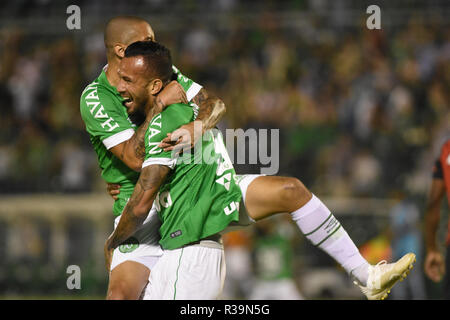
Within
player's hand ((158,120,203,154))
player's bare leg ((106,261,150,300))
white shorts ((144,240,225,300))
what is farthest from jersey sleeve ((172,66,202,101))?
player's bare leg ((106,261,150,300))

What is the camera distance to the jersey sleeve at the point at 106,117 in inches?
195

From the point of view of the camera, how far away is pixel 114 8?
14.0m

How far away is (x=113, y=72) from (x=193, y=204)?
49.0 inches

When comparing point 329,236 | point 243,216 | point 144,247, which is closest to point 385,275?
point 329,236

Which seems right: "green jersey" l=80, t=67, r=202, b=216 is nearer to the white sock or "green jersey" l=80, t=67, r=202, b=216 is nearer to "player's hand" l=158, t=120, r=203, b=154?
"player's hand" l=158, t=120, r=203, b=154

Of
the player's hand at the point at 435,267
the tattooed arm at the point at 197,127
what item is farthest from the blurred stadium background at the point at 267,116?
the tattooed arm at the point at 197,127

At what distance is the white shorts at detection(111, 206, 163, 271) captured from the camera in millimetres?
4980

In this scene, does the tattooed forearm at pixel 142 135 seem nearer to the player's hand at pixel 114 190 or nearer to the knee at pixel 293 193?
the player's hand at pixel 114 190

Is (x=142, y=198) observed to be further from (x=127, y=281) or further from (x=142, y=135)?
(x=127, y=281)

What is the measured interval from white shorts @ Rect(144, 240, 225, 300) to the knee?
53 cm

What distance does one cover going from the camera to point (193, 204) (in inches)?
182

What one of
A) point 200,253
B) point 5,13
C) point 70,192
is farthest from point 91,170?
point 200,253

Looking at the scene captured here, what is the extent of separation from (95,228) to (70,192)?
0.77 metres

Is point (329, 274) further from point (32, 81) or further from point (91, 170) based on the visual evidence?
point (32, 81)
